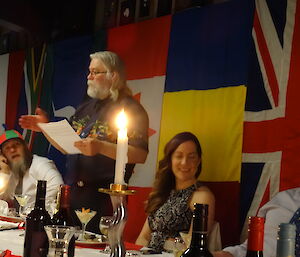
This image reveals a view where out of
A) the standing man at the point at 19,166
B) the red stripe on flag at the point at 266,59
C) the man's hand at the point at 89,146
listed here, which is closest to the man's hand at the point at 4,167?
the standing man at the point at 19,166

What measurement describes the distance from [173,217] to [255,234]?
2.32m

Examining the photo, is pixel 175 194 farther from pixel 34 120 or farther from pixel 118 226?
pixel 118 226

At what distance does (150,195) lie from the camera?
3.53 m

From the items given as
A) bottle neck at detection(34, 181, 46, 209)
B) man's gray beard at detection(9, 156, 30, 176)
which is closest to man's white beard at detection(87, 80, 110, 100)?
man's gray beard at detection(9, 156, 30, 176)

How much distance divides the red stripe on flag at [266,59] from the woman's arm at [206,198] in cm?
74

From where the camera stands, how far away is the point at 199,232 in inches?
37.8

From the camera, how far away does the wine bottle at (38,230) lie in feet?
4.27

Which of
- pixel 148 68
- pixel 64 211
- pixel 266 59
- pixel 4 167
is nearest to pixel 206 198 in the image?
pixel 266 59

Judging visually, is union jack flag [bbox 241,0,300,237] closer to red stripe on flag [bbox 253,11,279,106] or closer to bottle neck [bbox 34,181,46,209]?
red stripe on flag [bbox 253,11,279,106]

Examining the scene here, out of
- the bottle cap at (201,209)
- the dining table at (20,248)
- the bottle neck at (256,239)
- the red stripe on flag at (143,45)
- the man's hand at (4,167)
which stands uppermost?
the red stripe on flag at (143,45)

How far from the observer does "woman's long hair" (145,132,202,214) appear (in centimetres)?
338

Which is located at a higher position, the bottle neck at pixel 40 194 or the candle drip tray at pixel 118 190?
the candle drip tray at pixel 118 190

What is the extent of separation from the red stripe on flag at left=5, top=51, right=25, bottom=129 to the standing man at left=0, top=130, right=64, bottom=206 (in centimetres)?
16

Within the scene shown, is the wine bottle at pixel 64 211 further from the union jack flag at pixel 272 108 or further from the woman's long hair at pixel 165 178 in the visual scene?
the woman's long hair at pixel 165 178
